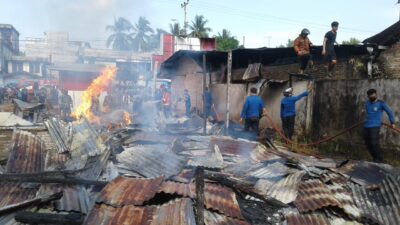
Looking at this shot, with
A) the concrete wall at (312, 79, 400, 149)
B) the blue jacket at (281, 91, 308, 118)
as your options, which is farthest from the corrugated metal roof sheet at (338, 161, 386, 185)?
the blue jacket at (281, 91, 308, 118)

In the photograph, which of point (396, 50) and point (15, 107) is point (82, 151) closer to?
point (15, 107)

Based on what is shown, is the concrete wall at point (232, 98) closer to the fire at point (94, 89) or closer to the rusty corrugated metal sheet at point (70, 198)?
the fire at point (94, 89)

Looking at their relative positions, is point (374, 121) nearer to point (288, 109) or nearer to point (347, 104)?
point (347, 104)

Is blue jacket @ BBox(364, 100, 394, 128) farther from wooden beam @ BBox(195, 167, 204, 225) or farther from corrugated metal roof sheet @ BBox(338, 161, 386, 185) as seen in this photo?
wooden beam @ BBox(195, 167, 204, 225)

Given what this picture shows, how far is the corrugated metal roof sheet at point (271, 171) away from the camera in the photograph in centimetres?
619

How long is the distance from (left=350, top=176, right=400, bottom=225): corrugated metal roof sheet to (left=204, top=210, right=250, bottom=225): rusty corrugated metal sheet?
1958 mm

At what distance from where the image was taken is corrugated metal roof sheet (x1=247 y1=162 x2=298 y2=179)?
20.3 feet

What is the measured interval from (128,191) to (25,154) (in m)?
2.90

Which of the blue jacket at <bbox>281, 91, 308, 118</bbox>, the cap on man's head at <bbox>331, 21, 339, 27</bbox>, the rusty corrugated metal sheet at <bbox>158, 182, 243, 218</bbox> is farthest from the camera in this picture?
the cap on man's head at <bbox>331, 21, 339, 27</bbox>

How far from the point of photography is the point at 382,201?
18.6ft

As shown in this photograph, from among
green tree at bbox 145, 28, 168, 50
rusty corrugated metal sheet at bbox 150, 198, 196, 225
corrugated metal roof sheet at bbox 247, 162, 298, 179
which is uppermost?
green tree at bbox 145, 28, 168, 50

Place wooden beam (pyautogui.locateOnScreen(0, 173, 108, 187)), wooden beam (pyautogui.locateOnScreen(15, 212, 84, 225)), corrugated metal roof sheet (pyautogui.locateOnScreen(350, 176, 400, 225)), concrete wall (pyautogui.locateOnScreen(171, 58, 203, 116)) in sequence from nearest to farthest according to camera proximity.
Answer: wooden beam (pyautogui.locateOnScreen(15, 212, 84, 225))
corrugated metal roof sheet (pyautogui.locateOnScreen(350, 176, 400, 225))
wooden beam (pyautogui.locateOnScreen(0, 173, 108, 187))
concrete wall (pyautogui.locateOnScreen(171, 58, 203, 116))

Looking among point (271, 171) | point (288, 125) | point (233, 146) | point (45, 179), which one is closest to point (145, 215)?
point (45, 179)

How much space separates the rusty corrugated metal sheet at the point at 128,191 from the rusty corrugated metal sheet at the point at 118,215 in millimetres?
112
